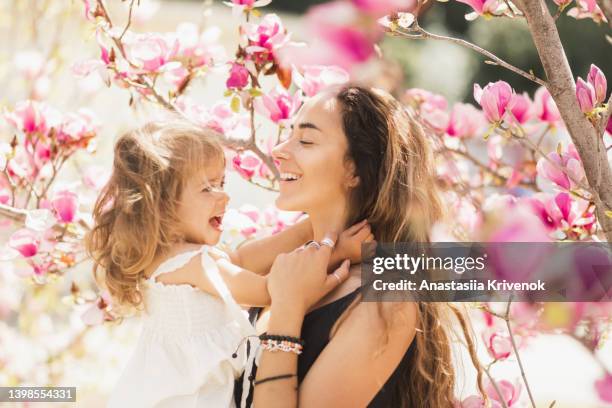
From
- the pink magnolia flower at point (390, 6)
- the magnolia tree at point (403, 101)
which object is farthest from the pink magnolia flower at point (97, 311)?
the pink magnolia flower at point (390, 6)

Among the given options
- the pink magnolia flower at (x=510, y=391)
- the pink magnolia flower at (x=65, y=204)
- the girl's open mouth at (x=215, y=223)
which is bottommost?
the pink magnolia flower at (x=510, y=391)

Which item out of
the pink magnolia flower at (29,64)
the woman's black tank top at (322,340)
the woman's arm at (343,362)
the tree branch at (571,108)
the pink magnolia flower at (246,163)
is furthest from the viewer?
the pink magnolia flower at (29,64)

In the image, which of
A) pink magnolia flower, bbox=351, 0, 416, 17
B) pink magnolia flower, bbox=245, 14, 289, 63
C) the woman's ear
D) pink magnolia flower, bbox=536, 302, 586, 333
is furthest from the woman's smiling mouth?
pink magnolia flower, bbox=536, 302, 586, 333

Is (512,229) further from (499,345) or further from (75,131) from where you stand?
(75,131)

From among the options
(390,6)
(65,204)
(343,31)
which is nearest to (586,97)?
(390,6)

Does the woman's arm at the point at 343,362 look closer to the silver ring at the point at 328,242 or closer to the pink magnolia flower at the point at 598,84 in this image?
the silver ring at the point at 328,242

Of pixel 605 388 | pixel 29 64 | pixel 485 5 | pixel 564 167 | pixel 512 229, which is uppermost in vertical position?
pixel 29 64

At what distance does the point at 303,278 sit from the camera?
1681 millimetres

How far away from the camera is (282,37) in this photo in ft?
6.60

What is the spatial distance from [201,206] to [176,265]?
15 cm

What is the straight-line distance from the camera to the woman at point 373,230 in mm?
1647

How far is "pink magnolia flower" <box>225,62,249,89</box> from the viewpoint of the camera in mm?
2021

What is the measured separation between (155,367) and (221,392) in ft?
0.55

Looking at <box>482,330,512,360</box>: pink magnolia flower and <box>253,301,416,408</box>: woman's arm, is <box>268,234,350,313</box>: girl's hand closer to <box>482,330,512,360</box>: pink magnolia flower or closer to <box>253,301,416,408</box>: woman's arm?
<box>253,301,416,408</box>: woman's arm
